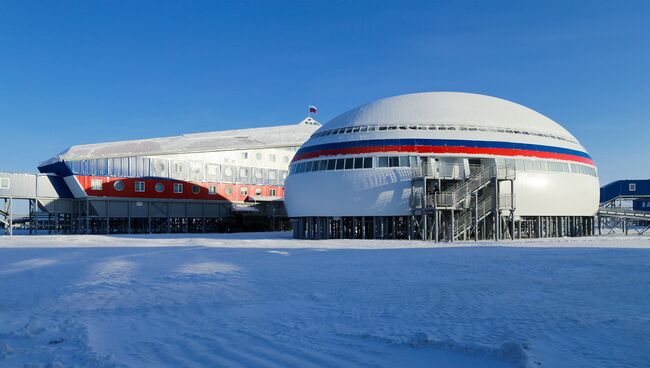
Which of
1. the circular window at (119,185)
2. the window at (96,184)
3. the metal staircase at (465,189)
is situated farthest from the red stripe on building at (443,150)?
the window at (96,184)

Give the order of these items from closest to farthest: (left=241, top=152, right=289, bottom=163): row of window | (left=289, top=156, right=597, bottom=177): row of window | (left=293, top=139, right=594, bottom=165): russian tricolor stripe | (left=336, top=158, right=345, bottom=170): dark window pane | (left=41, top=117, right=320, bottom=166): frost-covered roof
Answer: (left=289, top=156, right=597, bottom=177): row of window
(left=293, top=139, right=594, bottom=165): russian tricolor stripe
(left=336, top=158, right=345, bottom=170): dark window pane
(left=41, top=117, right=320, bottom=166): frost-covered roof
(left=241, top=152, right=289, bottom=163): row of window

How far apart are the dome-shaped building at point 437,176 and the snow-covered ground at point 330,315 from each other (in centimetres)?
1883

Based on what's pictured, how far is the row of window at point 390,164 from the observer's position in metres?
37.0

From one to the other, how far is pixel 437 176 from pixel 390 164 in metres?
3.37

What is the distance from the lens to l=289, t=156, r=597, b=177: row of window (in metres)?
37.0

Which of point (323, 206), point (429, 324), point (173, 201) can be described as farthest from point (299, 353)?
point (173, 201)

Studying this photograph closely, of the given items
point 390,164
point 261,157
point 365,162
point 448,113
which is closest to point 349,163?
point 365,162

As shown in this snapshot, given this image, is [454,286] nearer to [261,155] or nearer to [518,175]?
[518,175]

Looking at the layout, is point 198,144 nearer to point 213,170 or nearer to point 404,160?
point 213,170

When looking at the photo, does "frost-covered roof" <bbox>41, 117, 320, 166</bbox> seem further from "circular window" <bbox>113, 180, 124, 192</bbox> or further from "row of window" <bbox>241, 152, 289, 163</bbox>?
"circular window" <bbox>113, 180, 124, 192</bbox>

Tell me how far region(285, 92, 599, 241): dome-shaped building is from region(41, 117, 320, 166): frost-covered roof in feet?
68.9

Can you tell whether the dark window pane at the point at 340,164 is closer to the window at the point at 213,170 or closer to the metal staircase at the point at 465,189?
the metal staircase at the point at 465,189

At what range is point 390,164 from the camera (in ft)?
121

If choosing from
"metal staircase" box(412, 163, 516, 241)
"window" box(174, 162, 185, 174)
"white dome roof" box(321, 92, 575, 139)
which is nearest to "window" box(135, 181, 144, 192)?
"window" box(174, 162, 185, 174)
